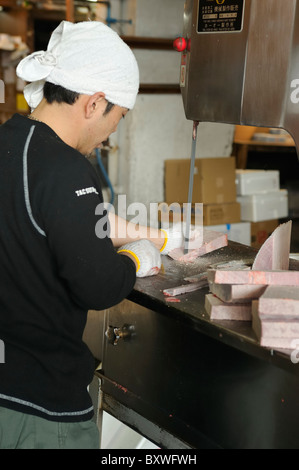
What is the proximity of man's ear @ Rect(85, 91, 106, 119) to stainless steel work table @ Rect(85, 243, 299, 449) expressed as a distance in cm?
52

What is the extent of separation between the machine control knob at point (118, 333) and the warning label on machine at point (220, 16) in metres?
0.93

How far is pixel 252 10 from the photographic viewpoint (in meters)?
1.51

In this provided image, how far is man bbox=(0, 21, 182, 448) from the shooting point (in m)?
1.17

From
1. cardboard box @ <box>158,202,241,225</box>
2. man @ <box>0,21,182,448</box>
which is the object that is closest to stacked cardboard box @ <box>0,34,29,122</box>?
cardboard box @ <box>158,202,241,225</box>

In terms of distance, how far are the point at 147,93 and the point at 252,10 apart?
2.56 m

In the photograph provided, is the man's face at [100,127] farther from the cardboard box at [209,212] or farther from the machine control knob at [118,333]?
the cardboard box at [209,212]

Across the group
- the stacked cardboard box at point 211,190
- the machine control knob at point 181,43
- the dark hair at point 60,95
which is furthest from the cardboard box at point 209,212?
the dark hair at point 60,95

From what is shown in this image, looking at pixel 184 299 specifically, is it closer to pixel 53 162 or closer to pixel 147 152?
pixel 53 162

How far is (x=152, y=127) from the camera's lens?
164 inches

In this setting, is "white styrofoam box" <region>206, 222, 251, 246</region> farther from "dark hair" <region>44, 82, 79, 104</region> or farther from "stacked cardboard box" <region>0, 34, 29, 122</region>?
"dark hair" <region>44, 82, 79, 104</region>

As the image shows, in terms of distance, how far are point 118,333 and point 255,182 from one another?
2.87 m

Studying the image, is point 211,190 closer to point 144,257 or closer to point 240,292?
point 144,257

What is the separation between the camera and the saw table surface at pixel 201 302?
4.04 ft
